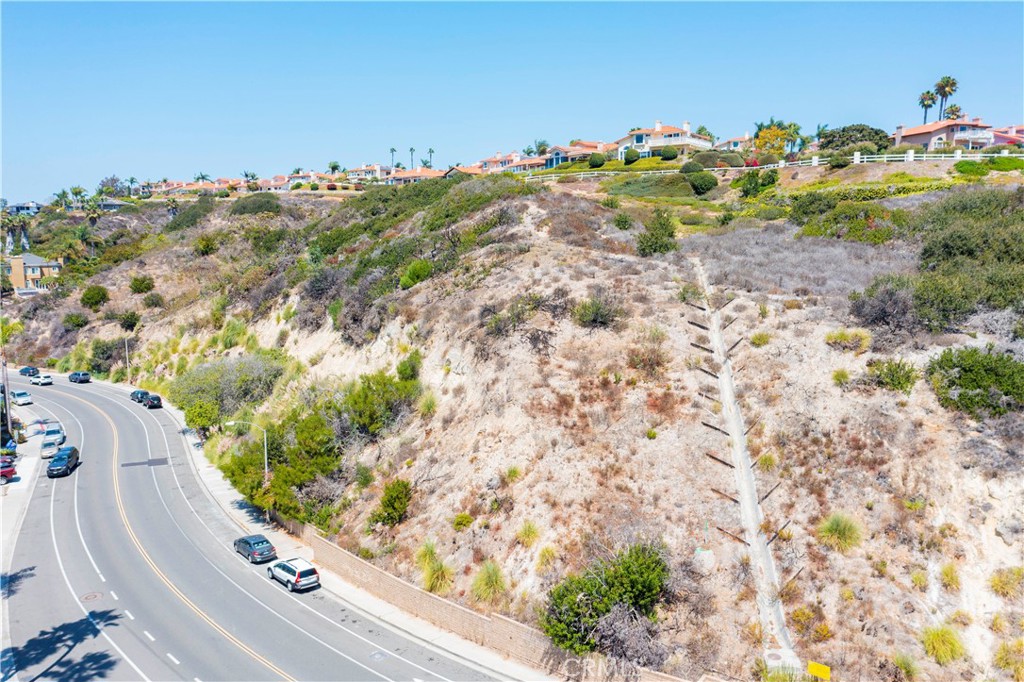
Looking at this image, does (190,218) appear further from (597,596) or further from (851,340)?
(597,596)

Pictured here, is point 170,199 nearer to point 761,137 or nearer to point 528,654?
point 761,137

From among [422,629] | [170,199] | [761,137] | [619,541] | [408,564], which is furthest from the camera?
[170,199]

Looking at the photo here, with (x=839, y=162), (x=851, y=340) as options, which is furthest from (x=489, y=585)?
→ (x=839, y=162)

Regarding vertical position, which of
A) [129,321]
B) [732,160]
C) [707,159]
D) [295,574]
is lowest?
[295,574]

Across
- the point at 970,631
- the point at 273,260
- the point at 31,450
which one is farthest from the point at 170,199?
the point at 970,631

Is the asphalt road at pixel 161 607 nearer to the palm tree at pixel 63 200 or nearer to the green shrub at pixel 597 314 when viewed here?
the green shrub at pixel 597 314

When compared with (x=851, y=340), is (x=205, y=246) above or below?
above
